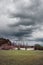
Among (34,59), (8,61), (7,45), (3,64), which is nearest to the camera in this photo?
(3,64)

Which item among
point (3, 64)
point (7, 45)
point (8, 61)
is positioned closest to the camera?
point (3, 64)

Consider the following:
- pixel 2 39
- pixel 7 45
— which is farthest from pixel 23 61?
pixel 2 39

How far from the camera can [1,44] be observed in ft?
20.6

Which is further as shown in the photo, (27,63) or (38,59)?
(38,59)

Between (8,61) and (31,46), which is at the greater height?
(31,46)

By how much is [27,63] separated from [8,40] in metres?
2.22

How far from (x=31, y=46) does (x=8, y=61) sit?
1.99 meters

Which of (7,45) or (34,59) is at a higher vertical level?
(7,45)

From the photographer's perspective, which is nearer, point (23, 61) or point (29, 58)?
point (23, 61)

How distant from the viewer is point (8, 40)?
6.37 meters

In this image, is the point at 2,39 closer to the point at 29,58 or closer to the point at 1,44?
the point at 1,44

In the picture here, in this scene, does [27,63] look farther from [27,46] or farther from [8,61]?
[27,46]

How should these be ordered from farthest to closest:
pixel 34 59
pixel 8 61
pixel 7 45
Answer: pixel 7 45 < pixel 34 59 < pixel 8 61

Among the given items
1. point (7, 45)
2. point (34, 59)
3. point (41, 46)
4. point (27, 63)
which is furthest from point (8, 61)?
point (41, 46)
